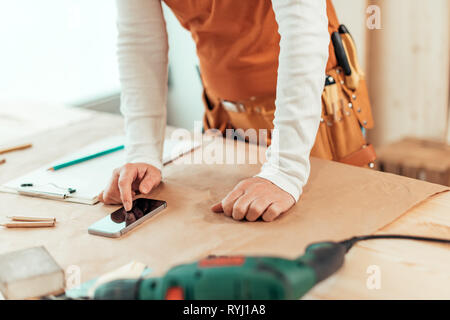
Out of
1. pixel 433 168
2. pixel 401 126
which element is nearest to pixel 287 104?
pixel 433 168

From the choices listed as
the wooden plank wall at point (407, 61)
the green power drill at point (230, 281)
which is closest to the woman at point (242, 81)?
the green power drill at point (230, 281)

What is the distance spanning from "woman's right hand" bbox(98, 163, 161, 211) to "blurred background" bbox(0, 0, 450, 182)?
108cm

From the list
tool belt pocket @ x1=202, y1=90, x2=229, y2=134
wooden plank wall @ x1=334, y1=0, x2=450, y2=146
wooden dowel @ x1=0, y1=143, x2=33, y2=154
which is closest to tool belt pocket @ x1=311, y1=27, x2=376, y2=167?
tool belt pocket @ x1=202, y1=90, x2=229, y2=134

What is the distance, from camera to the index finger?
82 centimetres

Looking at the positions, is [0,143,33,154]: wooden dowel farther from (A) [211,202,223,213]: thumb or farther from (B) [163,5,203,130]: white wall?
(B) [163,5,203,130]: white wall

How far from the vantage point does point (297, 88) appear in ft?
2.59

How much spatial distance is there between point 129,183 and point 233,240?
26 centimetres

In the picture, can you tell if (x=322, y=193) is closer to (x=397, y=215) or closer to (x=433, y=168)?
(x=397, y=215)

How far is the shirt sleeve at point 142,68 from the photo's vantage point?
1014mm

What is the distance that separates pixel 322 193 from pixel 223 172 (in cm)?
23

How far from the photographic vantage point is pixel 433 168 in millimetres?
1895

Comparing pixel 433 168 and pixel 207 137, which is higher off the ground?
pixel 207 137
